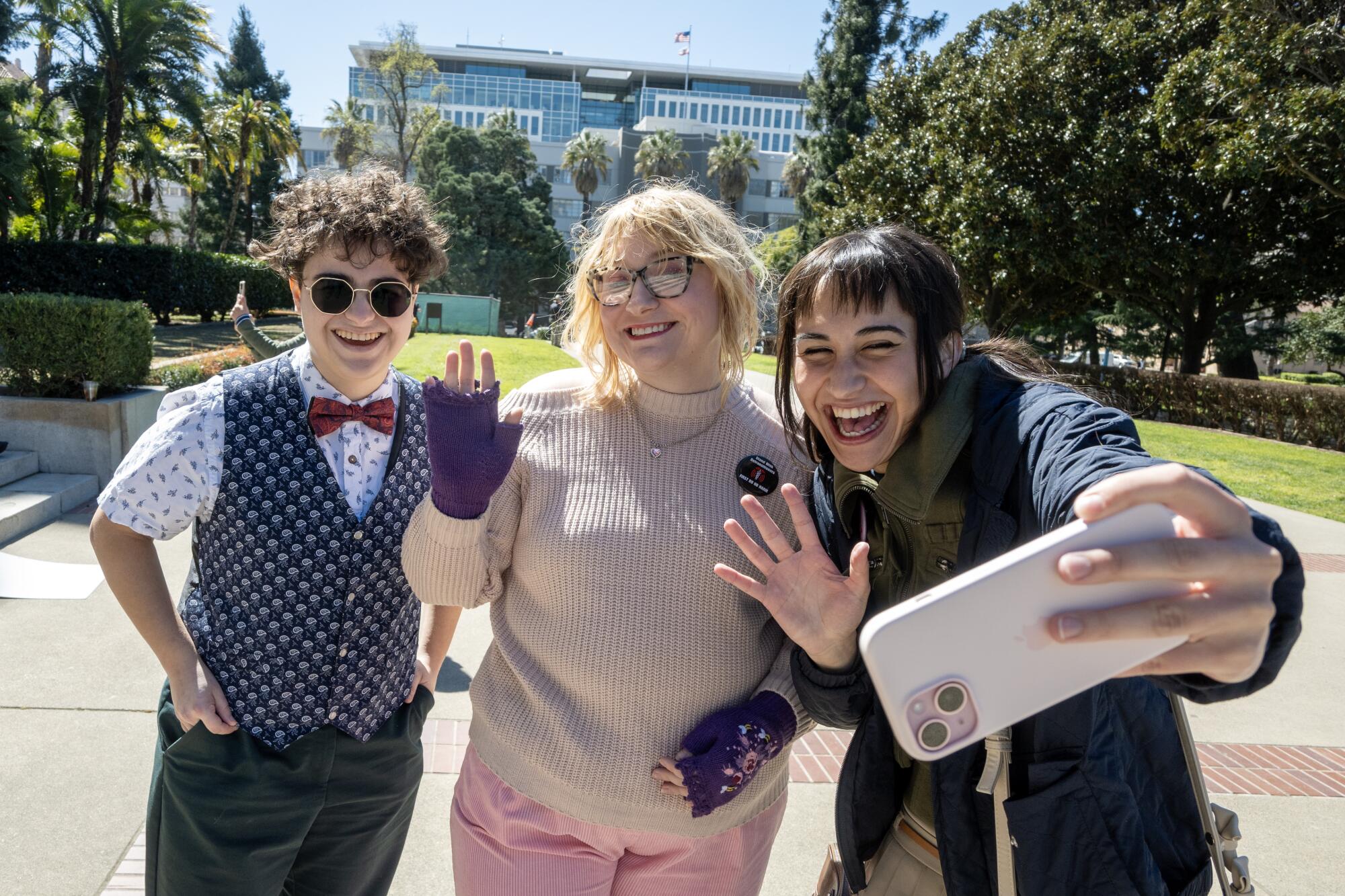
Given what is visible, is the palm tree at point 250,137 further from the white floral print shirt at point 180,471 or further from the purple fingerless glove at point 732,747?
the purple fingerless glove at point 732,747

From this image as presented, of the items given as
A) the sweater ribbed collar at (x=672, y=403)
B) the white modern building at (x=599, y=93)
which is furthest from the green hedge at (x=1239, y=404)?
the white modern building at (x=599, y=93)

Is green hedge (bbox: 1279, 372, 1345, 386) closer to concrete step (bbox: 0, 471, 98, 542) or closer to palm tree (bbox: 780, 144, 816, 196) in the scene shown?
palm tree (bbox: 780, 144, 816, 196)

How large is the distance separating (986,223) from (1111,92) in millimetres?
3409

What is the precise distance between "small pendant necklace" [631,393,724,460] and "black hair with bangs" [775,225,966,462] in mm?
397

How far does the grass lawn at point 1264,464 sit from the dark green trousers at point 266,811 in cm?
924

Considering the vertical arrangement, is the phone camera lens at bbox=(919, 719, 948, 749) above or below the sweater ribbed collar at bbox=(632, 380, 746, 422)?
below

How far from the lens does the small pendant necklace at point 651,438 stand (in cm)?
187

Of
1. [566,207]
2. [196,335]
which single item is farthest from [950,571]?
[566,207]

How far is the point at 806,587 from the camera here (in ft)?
5.27

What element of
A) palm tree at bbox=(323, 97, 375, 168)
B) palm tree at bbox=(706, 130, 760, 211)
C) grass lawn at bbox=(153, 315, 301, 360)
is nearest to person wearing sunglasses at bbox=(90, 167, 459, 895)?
grass lawn at bbox=(153, 315, 301, 360)

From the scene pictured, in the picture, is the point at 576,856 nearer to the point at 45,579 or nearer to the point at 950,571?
the point at 950,571

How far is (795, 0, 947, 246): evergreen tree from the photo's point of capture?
32594mm

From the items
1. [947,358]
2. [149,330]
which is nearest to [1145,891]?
[947,358]

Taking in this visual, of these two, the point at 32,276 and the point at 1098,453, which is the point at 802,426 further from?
the point at 32,276
